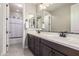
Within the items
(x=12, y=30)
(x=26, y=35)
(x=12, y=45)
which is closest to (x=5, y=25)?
(x=12, y=30)

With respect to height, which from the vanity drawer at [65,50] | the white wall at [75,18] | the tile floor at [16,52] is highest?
the white wall at [75,18]

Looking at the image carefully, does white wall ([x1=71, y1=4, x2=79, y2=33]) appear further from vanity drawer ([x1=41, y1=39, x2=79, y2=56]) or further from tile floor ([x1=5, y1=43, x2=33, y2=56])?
tile floor ([x1=5, y1=43, x2=33, y2=56])

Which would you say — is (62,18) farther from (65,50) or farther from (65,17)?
(65,50)

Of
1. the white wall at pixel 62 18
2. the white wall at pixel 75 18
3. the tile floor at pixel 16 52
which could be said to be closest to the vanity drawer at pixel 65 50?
the white wall at pixel 75 18

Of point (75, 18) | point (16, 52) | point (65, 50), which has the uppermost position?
point (75, 18)

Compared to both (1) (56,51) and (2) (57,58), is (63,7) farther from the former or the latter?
(2) (57,58)

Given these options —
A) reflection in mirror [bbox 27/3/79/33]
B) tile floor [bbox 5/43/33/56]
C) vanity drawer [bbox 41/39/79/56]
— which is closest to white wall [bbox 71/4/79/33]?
reflection in mirror [bbox 27/3/79/33]

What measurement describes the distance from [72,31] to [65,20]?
0.29m

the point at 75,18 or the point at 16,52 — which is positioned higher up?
the point at 75,18

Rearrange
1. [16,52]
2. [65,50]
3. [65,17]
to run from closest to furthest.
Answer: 1. [65,50]
2. [65,17]
3. [16,52]

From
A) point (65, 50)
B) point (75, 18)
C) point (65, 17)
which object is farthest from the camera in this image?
point (65, 17)

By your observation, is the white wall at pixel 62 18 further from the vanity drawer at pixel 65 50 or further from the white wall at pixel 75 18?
the vanity drawer at pixel 65 50

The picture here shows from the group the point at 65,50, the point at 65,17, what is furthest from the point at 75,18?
the point at 65,50

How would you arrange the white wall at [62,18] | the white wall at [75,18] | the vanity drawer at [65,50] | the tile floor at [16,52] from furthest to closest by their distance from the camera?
1. the tile floor at [16,52]
2. the white wall at [62,18]
3. the white wall at [75,18]
4. the vanity drawer at [65,50]
